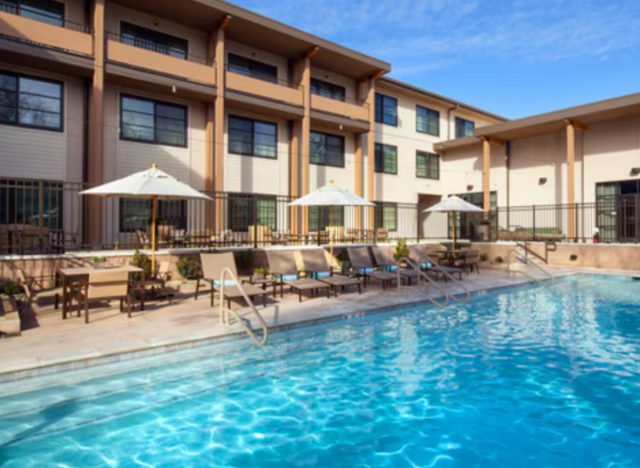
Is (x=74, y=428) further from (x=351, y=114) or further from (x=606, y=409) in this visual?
(x=351, y=114)

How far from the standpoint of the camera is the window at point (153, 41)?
1503 cm

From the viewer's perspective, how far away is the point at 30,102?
1327 centimetres

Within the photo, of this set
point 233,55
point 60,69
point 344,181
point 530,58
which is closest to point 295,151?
point 344,181

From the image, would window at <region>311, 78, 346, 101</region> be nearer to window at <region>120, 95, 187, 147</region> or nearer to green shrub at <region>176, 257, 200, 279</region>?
window at <region>120, 95, 187, 147</region>

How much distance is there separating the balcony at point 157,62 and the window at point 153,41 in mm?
208

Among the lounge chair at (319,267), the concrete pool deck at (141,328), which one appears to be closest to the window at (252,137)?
the lounge chair at (319,267)

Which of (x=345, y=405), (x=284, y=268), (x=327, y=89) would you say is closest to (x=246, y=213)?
(x=327, y=89)

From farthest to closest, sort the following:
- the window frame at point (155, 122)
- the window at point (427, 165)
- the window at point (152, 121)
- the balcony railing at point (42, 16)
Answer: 1. the window at point (427, 165)
2. the window at point (152, 121)
3. the window frame at point (155, 122)
4. the balcony railing at point (42, 16)

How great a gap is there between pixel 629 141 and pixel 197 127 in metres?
18.2

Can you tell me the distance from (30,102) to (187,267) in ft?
27.1

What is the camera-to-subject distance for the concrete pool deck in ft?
16.3

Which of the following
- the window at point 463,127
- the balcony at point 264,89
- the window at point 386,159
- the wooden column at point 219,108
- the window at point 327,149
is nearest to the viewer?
the wooden column at point 219,108

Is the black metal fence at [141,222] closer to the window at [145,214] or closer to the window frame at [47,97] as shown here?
the window at [145,214]

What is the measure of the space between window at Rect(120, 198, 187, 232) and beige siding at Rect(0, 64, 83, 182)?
185 centimetres
